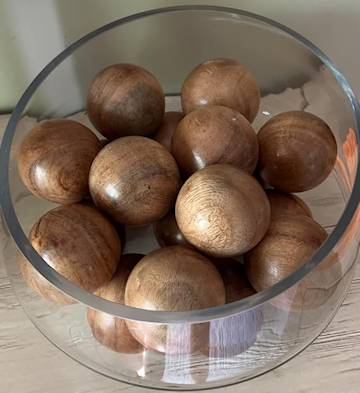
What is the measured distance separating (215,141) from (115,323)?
5.9 inches

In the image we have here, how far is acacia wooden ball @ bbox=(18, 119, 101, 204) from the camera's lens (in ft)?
1.72

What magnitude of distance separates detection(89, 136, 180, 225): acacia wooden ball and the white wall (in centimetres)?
17

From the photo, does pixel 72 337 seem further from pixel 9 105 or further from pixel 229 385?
pixel 9 105

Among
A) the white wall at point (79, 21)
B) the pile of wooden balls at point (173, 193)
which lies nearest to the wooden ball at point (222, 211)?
the pile of wooden balls at point (173, 193)

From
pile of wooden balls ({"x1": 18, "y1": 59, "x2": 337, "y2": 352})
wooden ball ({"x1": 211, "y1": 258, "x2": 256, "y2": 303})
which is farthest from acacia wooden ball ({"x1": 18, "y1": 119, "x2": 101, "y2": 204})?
wooden ball ({"x1": 211, "y1": 258, "x2": 256, "y2": 303})

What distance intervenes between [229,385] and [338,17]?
0.35 metres

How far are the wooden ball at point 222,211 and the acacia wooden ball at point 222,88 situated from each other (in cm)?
10

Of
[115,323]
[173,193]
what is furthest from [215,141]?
[115,323]

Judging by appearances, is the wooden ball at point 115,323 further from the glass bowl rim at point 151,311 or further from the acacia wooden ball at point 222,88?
the acacia wooden ball at point 222,88

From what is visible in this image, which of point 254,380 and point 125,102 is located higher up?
point 125,102

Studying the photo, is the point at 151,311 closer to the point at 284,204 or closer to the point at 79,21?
the point at 284,204

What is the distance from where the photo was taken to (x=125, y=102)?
558 mm

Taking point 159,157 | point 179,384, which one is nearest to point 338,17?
point 159,157

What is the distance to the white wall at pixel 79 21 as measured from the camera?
2.00 feet
